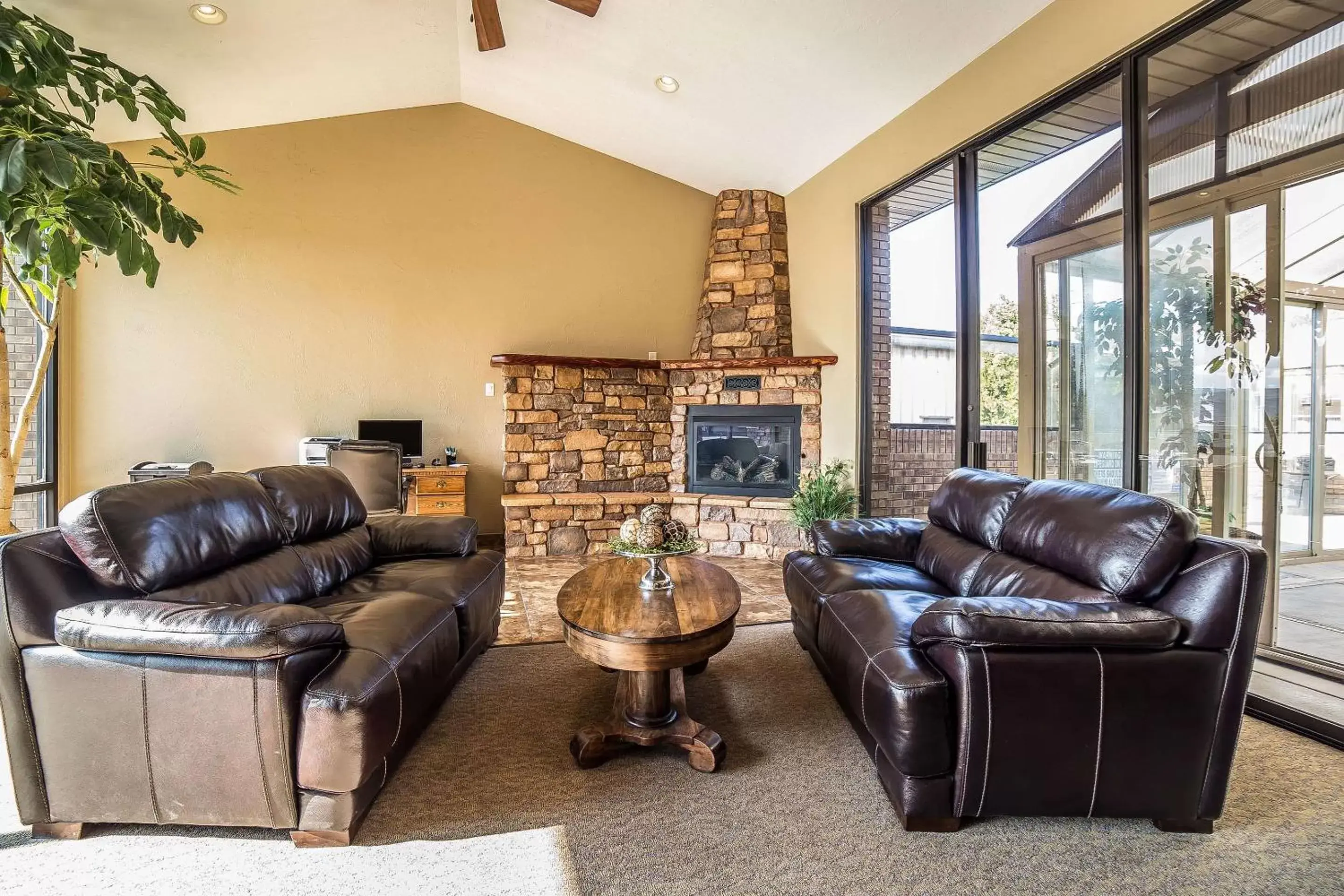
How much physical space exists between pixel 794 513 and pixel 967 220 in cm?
223

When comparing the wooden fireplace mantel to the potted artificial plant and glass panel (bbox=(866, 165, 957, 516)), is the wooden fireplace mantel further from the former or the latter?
the potted artificial plant

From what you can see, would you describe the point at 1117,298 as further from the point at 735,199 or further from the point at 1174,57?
the point at 735,199

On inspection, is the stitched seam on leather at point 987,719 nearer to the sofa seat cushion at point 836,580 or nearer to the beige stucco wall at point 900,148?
the sofa seat cushion at point 836,580

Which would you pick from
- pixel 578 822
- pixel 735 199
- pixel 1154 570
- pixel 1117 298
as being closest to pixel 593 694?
pixel 578 822

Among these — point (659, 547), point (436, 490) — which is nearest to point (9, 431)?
point (436, 490)

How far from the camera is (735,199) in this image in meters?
5.41

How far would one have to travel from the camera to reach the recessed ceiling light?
3.25 meters

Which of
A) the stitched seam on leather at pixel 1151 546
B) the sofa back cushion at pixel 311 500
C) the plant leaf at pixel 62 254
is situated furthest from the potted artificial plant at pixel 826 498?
the plant leaf at pixel 62 254

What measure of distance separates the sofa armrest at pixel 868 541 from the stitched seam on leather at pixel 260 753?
2245 mm

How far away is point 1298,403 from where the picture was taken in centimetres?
244

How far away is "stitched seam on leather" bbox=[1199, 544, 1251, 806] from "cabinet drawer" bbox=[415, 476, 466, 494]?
4349 mm

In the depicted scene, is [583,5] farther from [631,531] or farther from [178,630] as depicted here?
A: [178,630]

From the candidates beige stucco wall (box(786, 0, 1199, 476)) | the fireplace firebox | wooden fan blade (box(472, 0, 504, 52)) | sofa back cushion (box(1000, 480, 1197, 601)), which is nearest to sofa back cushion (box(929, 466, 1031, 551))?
sofa back cushion (box(1000, 480, 1197, 601))

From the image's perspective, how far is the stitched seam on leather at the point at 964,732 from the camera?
1.54 m
